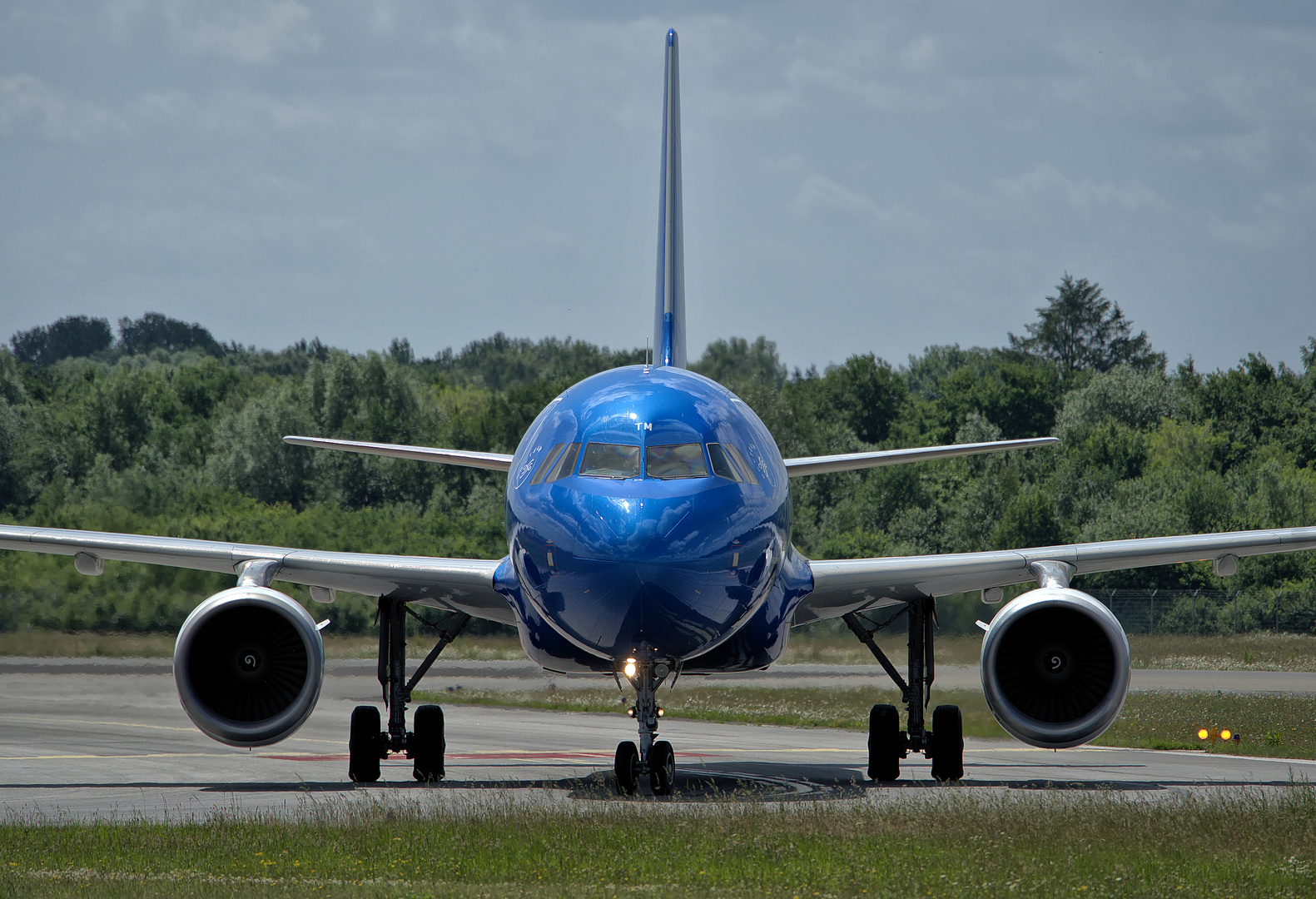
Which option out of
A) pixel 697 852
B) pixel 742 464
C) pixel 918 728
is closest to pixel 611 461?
pixel 742 464

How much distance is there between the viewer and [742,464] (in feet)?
40.4

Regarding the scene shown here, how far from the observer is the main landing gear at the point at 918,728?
1555 centimetres

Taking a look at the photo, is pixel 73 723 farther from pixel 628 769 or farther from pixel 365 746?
pixel 628 769

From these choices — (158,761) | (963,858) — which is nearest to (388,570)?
(158,761)

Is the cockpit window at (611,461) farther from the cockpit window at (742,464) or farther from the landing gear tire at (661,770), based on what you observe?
the landing gear tire at (661,770)

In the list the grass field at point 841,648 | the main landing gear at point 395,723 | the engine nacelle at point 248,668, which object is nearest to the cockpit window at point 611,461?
the engine nacelle at point 248,668

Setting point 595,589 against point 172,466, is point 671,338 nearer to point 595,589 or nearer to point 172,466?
point 595,589

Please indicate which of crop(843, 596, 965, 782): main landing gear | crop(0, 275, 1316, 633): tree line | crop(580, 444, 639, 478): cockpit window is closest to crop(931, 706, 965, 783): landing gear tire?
crop(843, 596, 965, 782): main landing gear

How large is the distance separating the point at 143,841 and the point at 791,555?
683 cm

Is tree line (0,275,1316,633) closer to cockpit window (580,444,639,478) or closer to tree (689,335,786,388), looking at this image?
tree (689,335,786,388)

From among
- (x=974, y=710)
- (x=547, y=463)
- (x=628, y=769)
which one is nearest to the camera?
(x=547, y=463)

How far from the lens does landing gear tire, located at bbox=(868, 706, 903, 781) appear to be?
15.7m

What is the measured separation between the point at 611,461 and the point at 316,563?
4.84m

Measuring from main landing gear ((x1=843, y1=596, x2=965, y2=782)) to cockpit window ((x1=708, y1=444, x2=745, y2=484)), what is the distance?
4.58 metres
